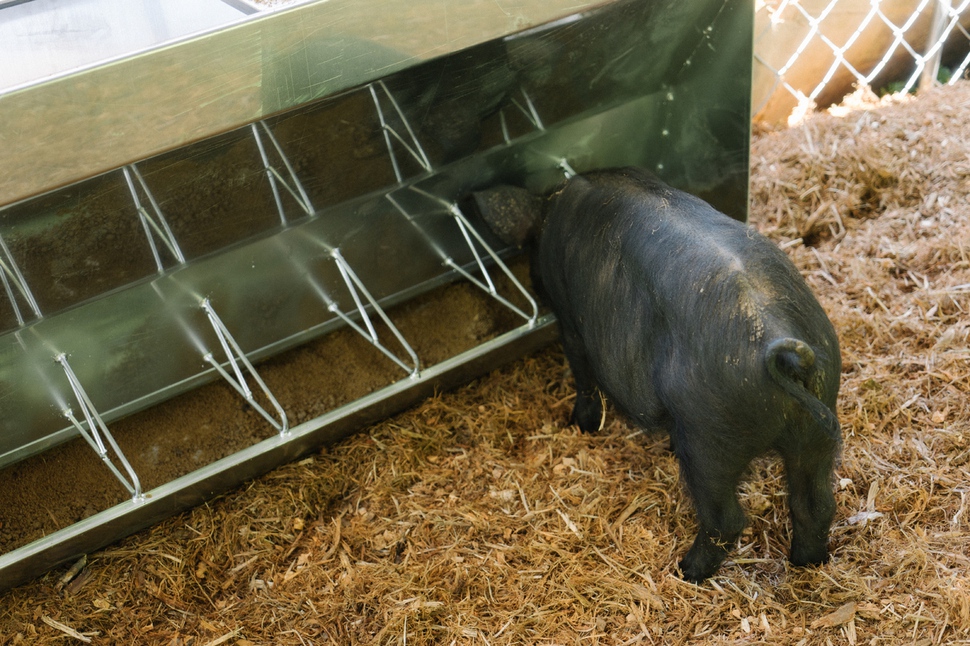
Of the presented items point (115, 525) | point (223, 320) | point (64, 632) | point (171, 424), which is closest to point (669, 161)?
point (223, 320)

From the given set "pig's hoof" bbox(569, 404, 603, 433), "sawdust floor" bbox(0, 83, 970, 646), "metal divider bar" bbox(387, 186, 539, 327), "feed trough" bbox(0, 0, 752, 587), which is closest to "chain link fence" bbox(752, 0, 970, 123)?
"sawdust floor" bbox(0, 83, 970, 646)

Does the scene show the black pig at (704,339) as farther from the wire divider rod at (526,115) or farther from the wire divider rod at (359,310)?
the wire divider rod at (359,310)

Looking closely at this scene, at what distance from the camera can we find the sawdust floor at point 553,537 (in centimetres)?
171

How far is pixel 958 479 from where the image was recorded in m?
1.84

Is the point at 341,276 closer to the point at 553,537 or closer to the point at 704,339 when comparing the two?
the point at 553,537

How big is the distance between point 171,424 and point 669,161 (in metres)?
1.39

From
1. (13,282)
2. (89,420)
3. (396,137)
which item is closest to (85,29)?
(13,282)

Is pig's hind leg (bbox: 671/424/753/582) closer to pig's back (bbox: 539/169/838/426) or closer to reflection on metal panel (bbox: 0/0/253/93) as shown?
pig's back (bbox: 539/169/838/426)

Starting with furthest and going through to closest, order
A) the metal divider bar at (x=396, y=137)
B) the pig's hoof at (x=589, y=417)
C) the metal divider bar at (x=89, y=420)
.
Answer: the pig's hoof at (x=589, y=417) < the metal divider bar at (x=89, y=420) < the metal divider bar at (x=396, y=137)

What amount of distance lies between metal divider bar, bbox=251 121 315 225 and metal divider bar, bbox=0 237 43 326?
1.50 feet

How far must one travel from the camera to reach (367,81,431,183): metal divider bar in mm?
1653

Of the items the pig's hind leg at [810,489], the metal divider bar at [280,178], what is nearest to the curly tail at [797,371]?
the pig's hind leg at [810,489]

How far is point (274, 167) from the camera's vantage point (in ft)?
5.55

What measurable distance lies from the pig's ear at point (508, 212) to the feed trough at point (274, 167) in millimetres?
55
